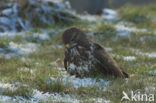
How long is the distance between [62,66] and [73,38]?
93 centimetres

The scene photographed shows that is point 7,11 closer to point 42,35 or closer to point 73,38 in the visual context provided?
point 42,35

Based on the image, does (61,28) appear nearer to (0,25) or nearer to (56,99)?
(0,25)

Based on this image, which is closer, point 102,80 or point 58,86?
point 58,86

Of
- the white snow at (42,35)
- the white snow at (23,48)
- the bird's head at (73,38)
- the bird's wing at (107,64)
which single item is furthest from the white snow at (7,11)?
the bird's wing at (107,64)

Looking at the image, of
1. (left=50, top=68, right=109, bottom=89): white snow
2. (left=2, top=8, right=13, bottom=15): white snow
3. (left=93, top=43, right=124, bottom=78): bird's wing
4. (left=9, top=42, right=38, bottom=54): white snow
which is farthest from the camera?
(left=2, top=8, right=13, bottom=15): white snow

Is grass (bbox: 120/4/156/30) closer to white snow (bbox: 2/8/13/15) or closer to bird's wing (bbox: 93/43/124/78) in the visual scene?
white snow (bbox: 2/8/13/15)

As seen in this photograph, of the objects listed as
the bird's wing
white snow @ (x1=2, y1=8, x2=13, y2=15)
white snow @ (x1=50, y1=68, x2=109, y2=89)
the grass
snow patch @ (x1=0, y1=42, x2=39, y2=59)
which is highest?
white snow @ (x1=2, y1=8, x2=13, y2=15)

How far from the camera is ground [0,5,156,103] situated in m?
3.95

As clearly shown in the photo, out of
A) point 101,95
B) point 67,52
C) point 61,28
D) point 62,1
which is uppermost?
point 62,1

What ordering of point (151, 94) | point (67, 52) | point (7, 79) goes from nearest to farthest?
point (151, 94) < point (7, 79) < point (67, 52)

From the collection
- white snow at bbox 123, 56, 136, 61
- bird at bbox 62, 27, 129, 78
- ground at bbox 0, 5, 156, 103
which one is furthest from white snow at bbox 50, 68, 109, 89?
white snow at bbox 123, 56, 136, 61

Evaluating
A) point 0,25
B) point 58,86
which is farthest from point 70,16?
point 58,86

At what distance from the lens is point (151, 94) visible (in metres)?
3.93

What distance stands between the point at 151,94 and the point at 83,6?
520 inches
